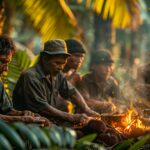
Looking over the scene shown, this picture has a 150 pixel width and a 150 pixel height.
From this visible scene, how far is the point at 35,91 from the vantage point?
28.1ft

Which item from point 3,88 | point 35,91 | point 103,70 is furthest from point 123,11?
point 3,88

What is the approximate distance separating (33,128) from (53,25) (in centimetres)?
776

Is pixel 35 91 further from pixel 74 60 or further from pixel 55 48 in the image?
pixel 74 60

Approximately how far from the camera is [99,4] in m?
12.0

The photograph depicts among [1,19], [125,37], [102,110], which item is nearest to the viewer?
[102,110]

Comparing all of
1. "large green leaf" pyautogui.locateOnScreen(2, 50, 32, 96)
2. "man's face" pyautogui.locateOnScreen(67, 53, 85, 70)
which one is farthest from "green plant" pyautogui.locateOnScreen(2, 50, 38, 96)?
"man's face" pyautogui.locateOnScreen(67, 53, 85, 70)

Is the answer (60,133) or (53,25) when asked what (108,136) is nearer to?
(60,133)

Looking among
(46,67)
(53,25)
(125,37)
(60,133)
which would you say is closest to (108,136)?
(46,67)

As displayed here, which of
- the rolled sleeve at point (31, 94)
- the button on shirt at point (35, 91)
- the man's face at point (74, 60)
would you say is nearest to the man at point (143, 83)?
the man's face at point (74, 60)

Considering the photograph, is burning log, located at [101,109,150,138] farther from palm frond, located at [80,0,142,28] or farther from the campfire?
palm frond, located at [80,0,142,28]

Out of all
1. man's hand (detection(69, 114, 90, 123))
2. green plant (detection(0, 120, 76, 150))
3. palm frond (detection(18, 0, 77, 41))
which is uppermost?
palm frond (detection(18, 0, 77, 41))

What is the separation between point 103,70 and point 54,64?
3184 millimetres

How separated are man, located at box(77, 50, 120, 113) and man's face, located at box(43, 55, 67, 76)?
8.72ft

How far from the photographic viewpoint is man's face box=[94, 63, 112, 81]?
458 inches
